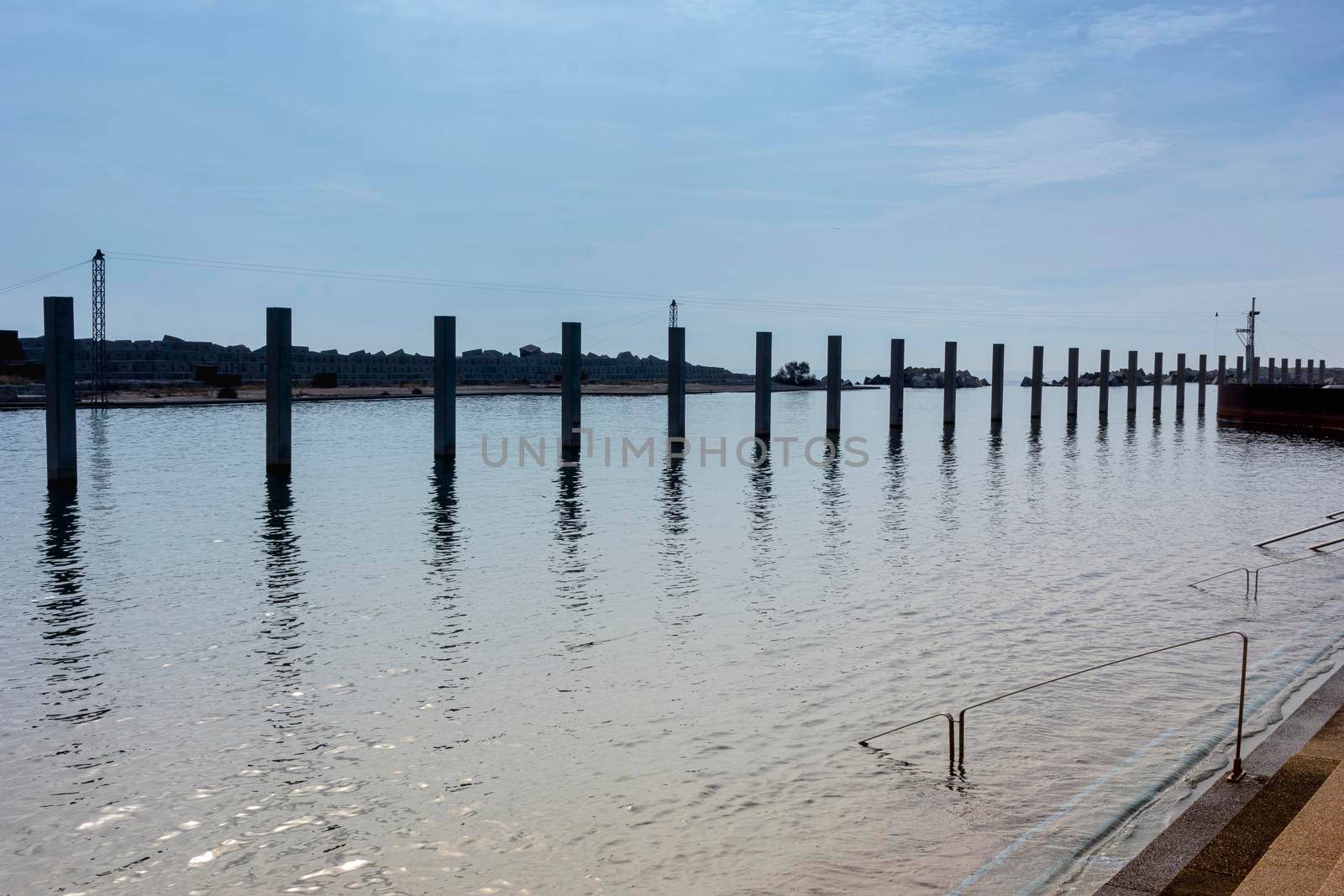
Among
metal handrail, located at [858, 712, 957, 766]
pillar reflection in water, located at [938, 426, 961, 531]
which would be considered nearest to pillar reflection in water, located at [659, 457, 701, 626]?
metal handrail, located at [858, 712, 957, 766]

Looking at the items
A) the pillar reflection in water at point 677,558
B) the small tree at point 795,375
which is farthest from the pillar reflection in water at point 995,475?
the small tree at point 795,375

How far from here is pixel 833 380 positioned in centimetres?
4562

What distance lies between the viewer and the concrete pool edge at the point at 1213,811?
5.23 metres

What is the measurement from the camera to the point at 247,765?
772 cm

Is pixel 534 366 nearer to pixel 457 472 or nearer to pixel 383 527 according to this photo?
pixel 457 472

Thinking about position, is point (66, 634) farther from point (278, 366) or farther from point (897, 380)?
point (897, 380)

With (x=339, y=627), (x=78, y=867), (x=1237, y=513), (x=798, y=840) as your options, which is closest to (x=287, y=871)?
(x=78, y=867)

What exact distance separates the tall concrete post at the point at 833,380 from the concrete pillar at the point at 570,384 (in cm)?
1259

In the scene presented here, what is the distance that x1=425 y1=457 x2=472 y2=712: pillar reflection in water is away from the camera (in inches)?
409

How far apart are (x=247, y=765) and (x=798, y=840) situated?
398 centimetres

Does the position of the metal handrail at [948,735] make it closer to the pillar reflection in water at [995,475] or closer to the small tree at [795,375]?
the pillar reflection in water at [995,475]

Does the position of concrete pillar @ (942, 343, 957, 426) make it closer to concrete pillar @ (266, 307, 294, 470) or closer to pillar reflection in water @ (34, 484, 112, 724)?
concrete pillar @ (266, 307, 294, 470)

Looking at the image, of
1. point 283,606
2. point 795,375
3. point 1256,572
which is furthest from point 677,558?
point 795,375

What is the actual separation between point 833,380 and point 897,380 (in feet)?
22.8
